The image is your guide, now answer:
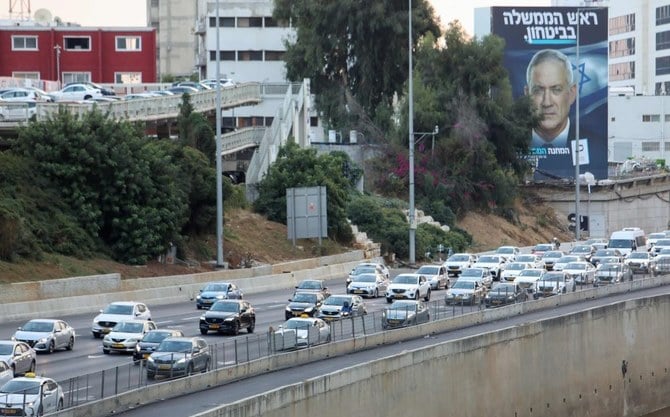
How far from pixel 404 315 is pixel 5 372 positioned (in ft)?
47.9

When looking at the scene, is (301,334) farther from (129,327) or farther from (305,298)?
(305,298)

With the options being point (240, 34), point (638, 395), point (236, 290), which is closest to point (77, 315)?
point (236, 290)

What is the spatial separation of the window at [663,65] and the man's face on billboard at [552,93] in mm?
47562

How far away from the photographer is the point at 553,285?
57.9 m

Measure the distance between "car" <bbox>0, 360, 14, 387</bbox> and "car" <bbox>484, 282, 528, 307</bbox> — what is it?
2174 centimetres

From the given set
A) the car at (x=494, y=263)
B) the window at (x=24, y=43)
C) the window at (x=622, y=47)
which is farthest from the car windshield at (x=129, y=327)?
the window at (x=622, y=47)

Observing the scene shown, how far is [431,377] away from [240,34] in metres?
85.9

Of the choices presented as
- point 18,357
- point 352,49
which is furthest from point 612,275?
point 352,49

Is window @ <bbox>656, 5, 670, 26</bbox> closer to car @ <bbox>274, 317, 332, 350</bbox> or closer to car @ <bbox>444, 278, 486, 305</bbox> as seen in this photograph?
car @ <bbox>444, 278, 486, 305</bbox>

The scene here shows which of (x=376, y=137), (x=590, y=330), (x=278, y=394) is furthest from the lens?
(x=376, y=137)

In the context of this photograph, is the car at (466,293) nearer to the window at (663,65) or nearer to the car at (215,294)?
the car at (215,294)

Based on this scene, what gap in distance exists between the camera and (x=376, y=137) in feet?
336

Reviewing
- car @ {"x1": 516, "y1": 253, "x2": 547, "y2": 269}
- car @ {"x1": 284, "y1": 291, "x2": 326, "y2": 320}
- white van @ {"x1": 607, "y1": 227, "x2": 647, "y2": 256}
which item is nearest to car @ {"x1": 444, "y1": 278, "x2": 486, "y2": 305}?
car @ {"x1": 284, "y1": 291, "x2": 326, "y2": 320}

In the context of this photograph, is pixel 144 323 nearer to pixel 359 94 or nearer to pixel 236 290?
pixel 236 290
